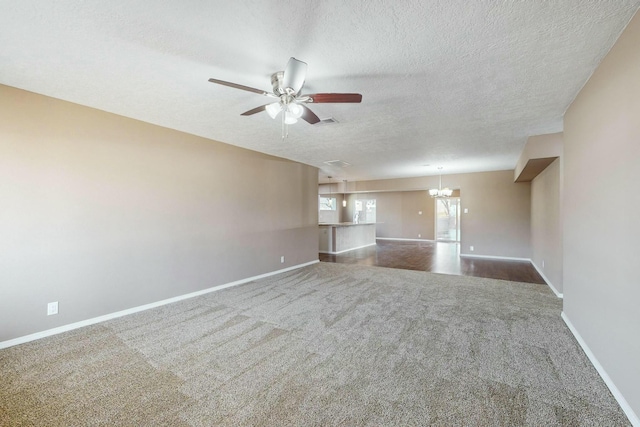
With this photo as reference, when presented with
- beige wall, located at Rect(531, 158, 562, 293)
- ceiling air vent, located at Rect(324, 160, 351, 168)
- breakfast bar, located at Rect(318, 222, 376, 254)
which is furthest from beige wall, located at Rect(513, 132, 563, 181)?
breakfast bar, located at Rect(318, 222, 376, 254)

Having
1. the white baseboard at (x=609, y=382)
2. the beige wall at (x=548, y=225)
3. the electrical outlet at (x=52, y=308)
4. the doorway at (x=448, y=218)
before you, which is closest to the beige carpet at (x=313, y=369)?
the white baseboard at (x=609, y=382)

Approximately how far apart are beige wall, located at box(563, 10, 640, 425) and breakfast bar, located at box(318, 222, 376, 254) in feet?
19.6

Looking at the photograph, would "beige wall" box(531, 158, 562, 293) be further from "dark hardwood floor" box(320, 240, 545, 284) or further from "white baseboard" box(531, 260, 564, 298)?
"dark hardwood floor" box(320, 240, 545, 284)

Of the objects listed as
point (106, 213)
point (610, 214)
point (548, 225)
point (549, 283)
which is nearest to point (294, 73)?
point (610, 214)

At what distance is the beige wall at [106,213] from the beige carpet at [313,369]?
0.44 meters

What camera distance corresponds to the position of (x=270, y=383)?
6.54 feet

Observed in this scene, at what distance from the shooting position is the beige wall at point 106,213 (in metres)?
2.64

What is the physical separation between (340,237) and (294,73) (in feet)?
22.6

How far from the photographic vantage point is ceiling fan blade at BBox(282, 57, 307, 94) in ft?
6.18

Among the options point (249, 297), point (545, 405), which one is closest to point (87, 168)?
point (249, 297)

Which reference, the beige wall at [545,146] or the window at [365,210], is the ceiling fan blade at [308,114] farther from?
the window at [365,210]

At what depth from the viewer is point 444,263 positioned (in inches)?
262

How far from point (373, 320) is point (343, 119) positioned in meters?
2.54

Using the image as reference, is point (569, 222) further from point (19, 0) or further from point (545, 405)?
point (19, 0)
